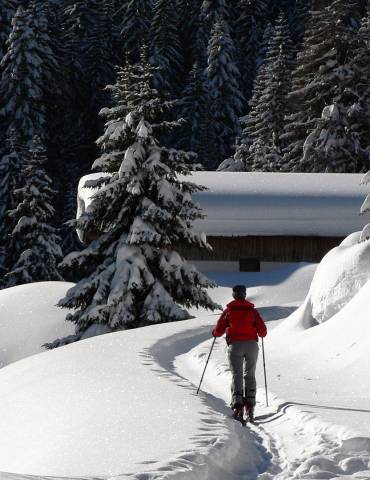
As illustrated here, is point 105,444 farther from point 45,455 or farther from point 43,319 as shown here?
point 43,319

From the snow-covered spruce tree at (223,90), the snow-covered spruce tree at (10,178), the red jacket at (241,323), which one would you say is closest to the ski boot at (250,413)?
the red jacket at (241,323)

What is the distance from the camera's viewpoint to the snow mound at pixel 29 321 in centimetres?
2848

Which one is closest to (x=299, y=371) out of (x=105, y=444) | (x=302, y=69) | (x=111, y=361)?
(x=111, y=361)

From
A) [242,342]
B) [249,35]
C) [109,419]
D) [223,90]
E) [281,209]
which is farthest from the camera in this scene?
[249,35]

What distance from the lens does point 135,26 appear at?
81.3 meters

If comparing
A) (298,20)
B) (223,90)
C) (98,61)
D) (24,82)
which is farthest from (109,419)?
(298,20)

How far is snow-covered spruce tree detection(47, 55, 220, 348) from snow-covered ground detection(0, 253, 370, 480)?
383cm

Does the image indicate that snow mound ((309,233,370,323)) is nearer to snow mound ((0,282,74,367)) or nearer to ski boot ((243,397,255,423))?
ski boot ((243,397,255,423))

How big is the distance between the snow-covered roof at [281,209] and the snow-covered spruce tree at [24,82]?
3731 centimetres

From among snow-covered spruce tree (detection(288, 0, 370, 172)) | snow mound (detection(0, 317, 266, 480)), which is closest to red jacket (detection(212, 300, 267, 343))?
snow mound (detection(0, 317, 266, 480))

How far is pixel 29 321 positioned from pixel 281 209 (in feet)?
34.4

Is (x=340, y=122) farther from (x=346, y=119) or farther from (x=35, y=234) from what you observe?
(x=35, y=234)

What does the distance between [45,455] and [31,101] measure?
64182mm

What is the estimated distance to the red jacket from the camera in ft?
37.2
